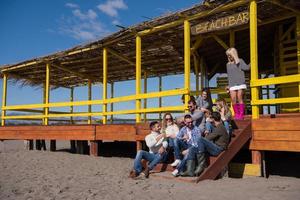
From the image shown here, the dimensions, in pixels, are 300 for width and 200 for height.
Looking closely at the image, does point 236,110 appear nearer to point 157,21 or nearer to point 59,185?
point 157,21

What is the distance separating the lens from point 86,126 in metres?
13.1

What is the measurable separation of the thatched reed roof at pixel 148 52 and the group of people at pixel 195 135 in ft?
6.05

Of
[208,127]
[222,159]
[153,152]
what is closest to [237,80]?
[208,127]

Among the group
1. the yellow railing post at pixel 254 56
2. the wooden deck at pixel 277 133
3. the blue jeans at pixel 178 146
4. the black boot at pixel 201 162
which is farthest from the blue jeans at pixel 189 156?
the yellow railing post at pixel 254 56

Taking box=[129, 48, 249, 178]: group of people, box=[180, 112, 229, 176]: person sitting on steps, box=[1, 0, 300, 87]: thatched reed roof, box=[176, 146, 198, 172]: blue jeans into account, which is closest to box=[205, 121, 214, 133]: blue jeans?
box=[129, 48, 249, 178]: group of people

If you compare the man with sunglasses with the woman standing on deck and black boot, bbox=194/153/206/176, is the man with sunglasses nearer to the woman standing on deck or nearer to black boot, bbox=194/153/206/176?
black boot, bbox=194/153/206/176

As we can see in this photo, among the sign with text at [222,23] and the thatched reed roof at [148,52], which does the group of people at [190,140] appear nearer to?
the sign with text at [222,23]

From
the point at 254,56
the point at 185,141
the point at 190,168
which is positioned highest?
the point at 254,56

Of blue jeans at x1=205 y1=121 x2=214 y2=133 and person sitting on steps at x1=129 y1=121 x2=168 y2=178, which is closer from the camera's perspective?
person sitting on steps at x1=129 y1=121 x2=168 y2=178

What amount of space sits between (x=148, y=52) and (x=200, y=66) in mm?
1968

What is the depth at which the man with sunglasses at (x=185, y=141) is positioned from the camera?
792cm

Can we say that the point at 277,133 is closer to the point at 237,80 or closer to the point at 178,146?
the point at 237,80

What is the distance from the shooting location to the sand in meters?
6.27

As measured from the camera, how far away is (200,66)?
14156 mm
